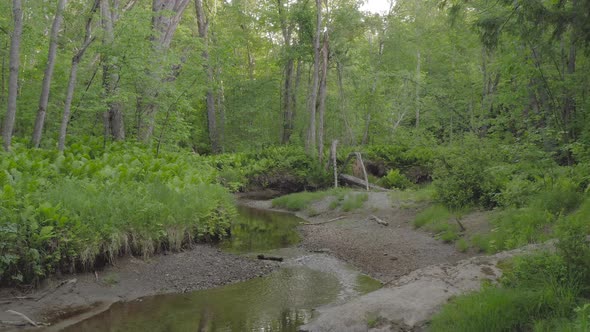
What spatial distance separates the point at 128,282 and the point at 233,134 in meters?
21.4

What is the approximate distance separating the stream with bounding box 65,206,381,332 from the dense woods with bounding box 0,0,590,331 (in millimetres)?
1296

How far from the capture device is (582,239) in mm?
4730

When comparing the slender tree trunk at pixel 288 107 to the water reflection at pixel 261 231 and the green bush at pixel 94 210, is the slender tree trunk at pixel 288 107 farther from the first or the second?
the green bush at pixel 94 210

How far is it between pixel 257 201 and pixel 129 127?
18.6 ft

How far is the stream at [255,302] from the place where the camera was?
19.4ft

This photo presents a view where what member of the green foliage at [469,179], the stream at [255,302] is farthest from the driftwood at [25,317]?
the green foliage at [469,179]

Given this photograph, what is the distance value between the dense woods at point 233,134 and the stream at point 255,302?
1.30m

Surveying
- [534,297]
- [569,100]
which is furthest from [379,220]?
[534,297]

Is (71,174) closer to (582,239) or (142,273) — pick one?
(142,273)

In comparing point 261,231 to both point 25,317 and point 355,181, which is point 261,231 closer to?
point 355,181

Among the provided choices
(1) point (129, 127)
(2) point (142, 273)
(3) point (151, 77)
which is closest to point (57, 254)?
(2) point (142, 273)

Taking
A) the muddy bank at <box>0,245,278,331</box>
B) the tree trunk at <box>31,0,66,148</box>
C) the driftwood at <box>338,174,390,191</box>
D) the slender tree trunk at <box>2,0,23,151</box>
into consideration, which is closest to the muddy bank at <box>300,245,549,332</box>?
the muddy bank at <box>0,245,278,331</box>

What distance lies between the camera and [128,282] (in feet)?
23.6

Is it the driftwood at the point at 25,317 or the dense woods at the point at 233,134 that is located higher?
the dense woods at the point at 233,134
